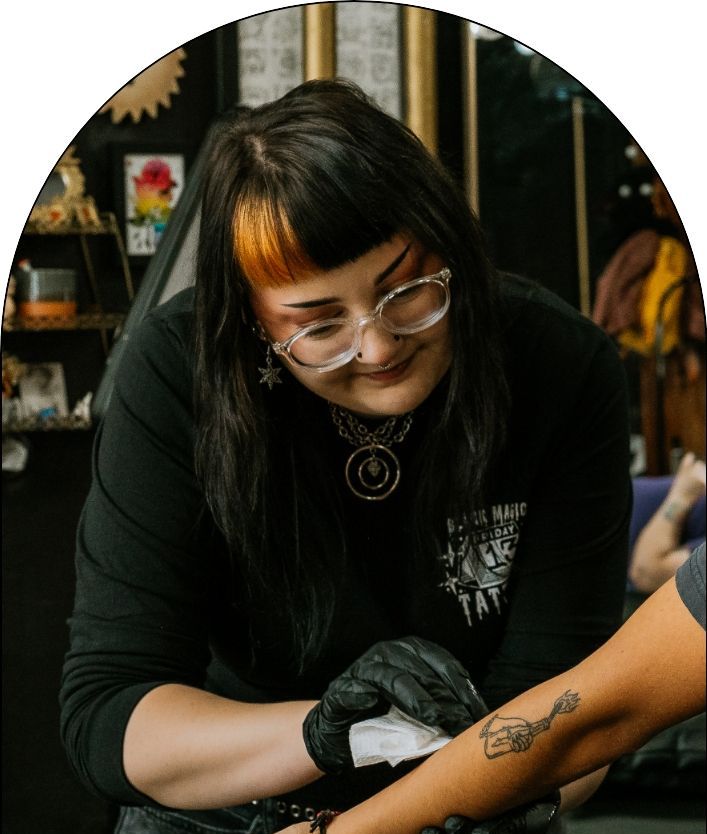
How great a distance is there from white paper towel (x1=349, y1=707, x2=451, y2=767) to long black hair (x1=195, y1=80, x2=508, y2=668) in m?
0.11

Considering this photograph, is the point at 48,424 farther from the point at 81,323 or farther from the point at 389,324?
the point at 389,324

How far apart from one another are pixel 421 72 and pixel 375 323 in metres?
0.27

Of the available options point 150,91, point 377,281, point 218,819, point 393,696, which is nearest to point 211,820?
point 218,819

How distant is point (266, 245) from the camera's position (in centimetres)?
61

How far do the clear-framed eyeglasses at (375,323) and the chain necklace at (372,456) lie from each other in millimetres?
71

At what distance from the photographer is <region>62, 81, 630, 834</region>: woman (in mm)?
626

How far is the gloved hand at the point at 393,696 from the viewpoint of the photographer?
619 millimetres

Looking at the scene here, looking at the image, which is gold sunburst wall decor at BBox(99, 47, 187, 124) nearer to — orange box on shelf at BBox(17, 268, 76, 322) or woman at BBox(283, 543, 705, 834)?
orange box on shelf at BBox(17, 268, 76, 322)

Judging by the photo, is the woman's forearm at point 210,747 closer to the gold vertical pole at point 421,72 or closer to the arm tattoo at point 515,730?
the arm tattoo at point 515,730

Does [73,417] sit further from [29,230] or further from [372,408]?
[372,408]

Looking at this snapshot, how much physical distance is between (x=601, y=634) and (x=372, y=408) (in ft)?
0.75

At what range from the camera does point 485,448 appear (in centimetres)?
71

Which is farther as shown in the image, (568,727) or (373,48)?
(373,48)

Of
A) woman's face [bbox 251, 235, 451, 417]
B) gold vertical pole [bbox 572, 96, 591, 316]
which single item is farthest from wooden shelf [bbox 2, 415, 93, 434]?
gold vertical pole [bbox 572, 96, 591, 316]
